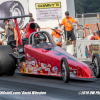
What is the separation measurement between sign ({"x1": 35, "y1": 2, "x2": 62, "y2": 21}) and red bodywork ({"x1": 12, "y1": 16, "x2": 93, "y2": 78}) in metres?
15.6

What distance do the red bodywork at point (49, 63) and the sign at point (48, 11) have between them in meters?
15.6

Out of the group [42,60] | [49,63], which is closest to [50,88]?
[49,63]

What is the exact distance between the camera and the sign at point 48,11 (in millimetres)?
25141

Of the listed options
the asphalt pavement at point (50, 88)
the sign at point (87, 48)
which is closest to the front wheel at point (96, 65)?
the asphalt pavement at point (50, 88)

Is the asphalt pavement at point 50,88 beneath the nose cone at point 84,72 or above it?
beneath

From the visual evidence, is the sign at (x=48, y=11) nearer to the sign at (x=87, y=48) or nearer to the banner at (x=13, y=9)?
the banner at (x=13, y=9)

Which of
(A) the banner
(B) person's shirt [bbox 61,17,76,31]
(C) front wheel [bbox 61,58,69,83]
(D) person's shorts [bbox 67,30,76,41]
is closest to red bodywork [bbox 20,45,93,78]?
(C) front wheel [bbox 61,58,69,83]

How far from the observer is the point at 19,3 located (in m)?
25.4

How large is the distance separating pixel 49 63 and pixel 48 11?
17.0m

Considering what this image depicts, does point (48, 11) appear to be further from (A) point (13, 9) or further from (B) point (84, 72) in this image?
(B) point (84, 72)

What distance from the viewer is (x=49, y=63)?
28.2 ft

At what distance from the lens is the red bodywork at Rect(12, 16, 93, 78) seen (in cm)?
796

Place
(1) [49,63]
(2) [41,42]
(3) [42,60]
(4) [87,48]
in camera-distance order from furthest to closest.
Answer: (4) [87,48] < (2) [41,42] < (3) [42,60] < (1) [49,63]

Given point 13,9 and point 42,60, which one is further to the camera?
point 13,9
